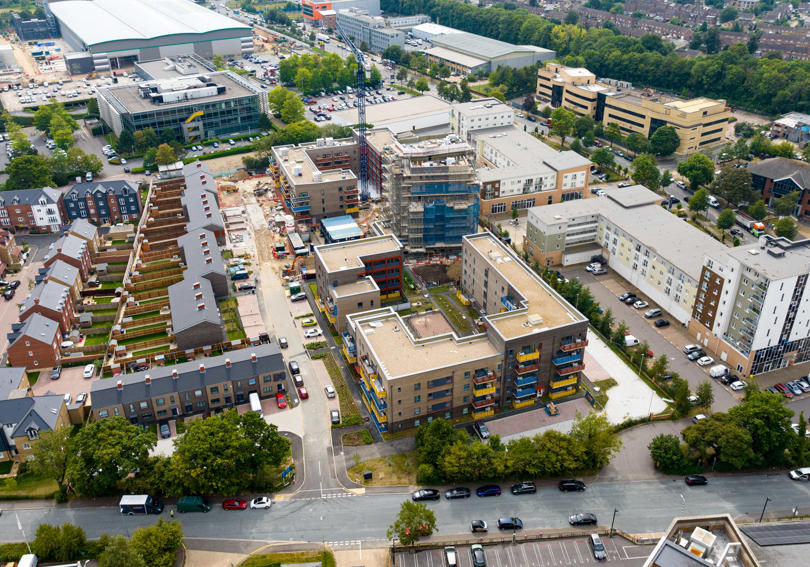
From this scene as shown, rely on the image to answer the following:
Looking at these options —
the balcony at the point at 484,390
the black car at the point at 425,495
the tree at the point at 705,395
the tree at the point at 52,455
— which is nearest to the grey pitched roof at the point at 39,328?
the tree at the point at 52,455

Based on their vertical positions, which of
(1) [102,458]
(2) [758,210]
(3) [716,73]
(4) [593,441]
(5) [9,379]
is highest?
(3) [716,73]

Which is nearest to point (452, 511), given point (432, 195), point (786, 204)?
point (432, 195)

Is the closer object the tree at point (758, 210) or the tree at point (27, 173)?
the tree at point (758, 210)

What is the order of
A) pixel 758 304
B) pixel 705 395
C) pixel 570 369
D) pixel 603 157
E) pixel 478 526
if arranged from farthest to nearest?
pixel 603 157, pixel 570 369, pixel 758 304, pixel 705 395, pixel 478 526

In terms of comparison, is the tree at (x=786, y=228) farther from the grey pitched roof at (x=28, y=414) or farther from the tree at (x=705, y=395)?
the grey pitched roof at (x=28, y=414)

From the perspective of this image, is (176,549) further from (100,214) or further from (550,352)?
(100,214)

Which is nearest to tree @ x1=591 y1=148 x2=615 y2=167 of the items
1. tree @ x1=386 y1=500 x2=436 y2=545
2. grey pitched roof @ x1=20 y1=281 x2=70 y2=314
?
tree @ x1=386 y1=500 x2=436 y2=545

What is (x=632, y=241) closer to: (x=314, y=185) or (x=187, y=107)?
(x=314, y=185)
